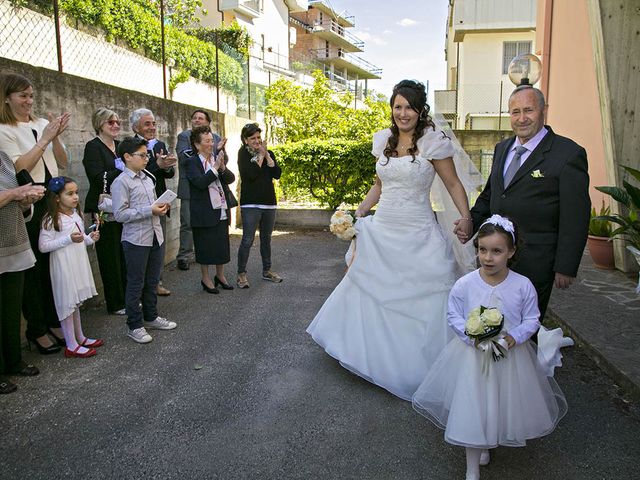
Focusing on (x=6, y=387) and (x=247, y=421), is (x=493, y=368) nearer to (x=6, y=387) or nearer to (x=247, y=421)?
(x=247, y=421)

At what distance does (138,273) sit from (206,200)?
1.84 meters

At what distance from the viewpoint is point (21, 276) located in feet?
13.9

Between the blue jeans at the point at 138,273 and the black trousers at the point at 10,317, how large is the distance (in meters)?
1.01

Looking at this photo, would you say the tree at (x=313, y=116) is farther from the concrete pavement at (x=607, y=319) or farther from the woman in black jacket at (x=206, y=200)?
the concrete pavement at (x=607, y=319)

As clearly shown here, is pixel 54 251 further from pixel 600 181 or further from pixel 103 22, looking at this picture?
pixel 103 22

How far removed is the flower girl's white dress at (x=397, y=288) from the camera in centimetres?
404

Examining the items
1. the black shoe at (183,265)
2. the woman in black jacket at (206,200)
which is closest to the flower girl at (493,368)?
the woman in black jacket at (206,200)

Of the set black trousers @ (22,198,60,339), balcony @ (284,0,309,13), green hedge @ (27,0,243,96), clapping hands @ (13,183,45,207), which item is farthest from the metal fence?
clapping hands @ (13,183,45,207)

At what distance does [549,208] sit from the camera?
3291mm

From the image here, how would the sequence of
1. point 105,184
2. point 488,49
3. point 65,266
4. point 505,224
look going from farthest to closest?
point 488,49
point 105,184
point 65,266
point 505,224

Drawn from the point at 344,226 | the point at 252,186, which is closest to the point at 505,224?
the point at 344,226

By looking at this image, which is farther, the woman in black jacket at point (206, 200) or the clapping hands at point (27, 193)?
the woman in black jacket at point (206, 200)

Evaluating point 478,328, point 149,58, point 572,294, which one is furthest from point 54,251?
point 149,58

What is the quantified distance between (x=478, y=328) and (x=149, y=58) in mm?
14990
